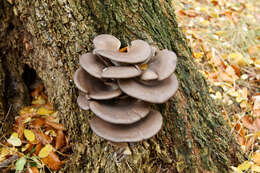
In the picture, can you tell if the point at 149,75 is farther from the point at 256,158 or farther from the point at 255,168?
the point at 256,158

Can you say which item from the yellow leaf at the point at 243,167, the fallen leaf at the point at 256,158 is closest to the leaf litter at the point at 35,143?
the yellow leaf at the point at 243,167

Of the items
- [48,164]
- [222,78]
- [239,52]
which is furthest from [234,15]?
[48,164]

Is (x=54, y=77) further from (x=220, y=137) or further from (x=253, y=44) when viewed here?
(x=253, y=44)

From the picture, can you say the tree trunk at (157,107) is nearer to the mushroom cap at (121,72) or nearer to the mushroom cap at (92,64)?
the mushroom cap at (92,64)

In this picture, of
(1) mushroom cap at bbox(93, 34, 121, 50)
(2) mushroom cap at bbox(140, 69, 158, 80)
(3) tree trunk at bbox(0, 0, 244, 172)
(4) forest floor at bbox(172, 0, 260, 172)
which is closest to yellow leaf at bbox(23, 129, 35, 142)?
(3) tree trunk at bbox(0, 0, 244, 172)

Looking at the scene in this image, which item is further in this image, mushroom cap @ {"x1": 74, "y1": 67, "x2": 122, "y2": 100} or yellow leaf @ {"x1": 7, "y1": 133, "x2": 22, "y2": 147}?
yellow leaf @ {"x1": 7, "y1": 133, "x2": 22, "y2": 147}

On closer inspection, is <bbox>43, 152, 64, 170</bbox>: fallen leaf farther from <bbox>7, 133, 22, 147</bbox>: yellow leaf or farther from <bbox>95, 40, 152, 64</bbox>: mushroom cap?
<bbox>95, 40, 152, 64</bbox>: mushroom cap

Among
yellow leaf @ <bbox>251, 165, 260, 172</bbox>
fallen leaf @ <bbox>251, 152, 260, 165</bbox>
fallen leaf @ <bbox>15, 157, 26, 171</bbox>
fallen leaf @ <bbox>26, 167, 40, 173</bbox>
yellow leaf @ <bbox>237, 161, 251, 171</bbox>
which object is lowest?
fallen leaf @ <bbox>251, 152, 260, 165</bbox>
